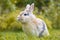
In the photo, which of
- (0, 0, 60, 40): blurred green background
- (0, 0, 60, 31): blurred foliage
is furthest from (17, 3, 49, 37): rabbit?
(0, 0, 60, 31): blurred foliage

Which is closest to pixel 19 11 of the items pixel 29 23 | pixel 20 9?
pixel 20 9

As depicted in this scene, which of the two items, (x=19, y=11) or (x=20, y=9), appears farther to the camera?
(x=20, y=9)

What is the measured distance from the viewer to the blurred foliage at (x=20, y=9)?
10.7m

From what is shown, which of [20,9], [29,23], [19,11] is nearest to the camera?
[29,23]

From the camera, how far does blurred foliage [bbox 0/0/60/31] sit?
35.0 ft

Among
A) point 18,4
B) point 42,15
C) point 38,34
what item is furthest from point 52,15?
point 38,34

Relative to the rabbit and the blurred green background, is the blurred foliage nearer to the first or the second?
the blurred green background

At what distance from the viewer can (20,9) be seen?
1135cm

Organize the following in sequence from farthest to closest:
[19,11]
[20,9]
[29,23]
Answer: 1. [20,9]
2. [19,11]
3. [29,23]

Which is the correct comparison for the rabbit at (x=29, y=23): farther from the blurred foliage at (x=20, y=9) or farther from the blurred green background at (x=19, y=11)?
the blurred foliage at (x=20, y=9)

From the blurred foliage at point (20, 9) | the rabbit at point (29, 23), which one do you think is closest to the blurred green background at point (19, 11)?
the blurred foliage at point (20, 9)

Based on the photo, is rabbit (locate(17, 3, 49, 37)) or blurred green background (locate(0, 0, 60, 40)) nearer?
rabbit (locate(17, 3, 49, 37))

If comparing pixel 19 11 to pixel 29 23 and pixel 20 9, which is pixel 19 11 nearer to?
pixel 20 9

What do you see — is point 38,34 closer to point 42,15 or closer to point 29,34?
point 29,34
